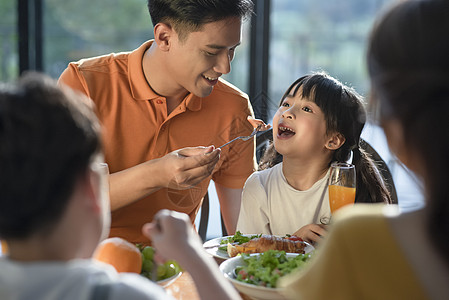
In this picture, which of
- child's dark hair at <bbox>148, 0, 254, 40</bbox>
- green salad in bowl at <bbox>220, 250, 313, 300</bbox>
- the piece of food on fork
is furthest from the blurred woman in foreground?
child's dark hair at <bbox>148, 0, 254, 40</bbox>

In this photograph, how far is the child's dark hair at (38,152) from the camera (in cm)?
65

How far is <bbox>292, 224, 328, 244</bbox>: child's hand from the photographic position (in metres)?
1.59

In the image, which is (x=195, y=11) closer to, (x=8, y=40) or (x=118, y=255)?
(x=118, y=255)

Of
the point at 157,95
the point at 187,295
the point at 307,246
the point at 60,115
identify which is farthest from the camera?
the point at 157,95

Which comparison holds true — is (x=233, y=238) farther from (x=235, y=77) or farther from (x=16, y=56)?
(x=16, y=56)

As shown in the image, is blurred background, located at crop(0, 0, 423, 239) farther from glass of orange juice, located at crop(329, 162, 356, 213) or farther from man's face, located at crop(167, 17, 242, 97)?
glass of orange juice, located at crop(329, 162, 356, 213)

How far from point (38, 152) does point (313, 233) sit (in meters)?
1.11

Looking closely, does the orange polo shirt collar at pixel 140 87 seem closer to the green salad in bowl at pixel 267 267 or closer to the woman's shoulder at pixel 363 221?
the green salad in bowl at pixel 267 267

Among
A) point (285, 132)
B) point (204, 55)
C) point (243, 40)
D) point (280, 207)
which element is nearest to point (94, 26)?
point (243, 40)

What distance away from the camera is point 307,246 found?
4.83ft

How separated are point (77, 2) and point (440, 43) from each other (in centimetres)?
344

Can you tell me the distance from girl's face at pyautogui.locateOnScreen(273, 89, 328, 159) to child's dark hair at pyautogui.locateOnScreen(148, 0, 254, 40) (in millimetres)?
376

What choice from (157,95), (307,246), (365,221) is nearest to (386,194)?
(307,246)

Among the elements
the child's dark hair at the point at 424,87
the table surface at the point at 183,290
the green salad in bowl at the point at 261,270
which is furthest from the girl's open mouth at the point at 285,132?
the child's dark hair at the point at 424,87
